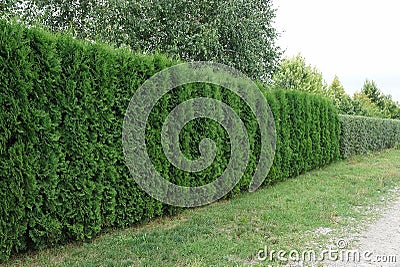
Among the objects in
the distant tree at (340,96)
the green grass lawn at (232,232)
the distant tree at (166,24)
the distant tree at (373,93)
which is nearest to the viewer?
the green grass lawn at (232,232)

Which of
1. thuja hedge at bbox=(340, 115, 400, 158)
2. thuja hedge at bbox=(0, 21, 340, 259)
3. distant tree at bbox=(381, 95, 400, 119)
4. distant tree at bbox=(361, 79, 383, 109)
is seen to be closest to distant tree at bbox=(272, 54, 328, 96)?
thuja hedge at bbox=(340, 115, 400, 158)

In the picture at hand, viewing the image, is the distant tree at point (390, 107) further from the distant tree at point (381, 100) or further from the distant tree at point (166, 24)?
the distant tree at point (166, 24)

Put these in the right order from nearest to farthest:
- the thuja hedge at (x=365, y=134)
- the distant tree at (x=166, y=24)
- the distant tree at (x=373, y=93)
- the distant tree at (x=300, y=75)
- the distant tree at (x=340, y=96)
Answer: the distant tree at (x=166, y=24) < the thuja hedge at (x=365, y=134) < the distant tree at (x=340, y=96) < the distant tree at (x=300, y=75) < the distant tree at (x=373, y=93)

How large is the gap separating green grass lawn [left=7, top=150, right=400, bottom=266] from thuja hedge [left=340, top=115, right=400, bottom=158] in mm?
6218

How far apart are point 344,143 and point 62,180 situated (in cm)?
1211

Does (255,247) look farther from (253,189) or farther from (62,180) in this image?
(253,189)

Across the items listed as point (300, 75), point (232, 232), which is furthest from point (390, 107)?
point (232, 232)

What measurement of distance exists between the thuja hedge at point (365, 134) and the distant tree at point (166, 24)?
5.42 metres

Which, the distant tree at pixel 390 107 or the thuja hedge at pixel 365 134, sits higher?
the distant tree at pixel 390 107

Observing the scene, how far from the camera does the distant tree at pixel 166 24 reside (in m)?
10.2

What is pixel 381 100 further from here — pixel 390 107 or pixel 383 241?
pixel 383 241

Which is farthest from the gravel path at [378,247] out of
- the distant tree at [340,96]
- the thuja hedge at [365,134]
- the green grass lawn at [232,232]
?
the distant tree at [340,96]

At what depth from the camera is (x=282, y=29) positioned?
13.3m

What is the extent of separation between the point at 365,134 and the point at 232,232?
549 inches
